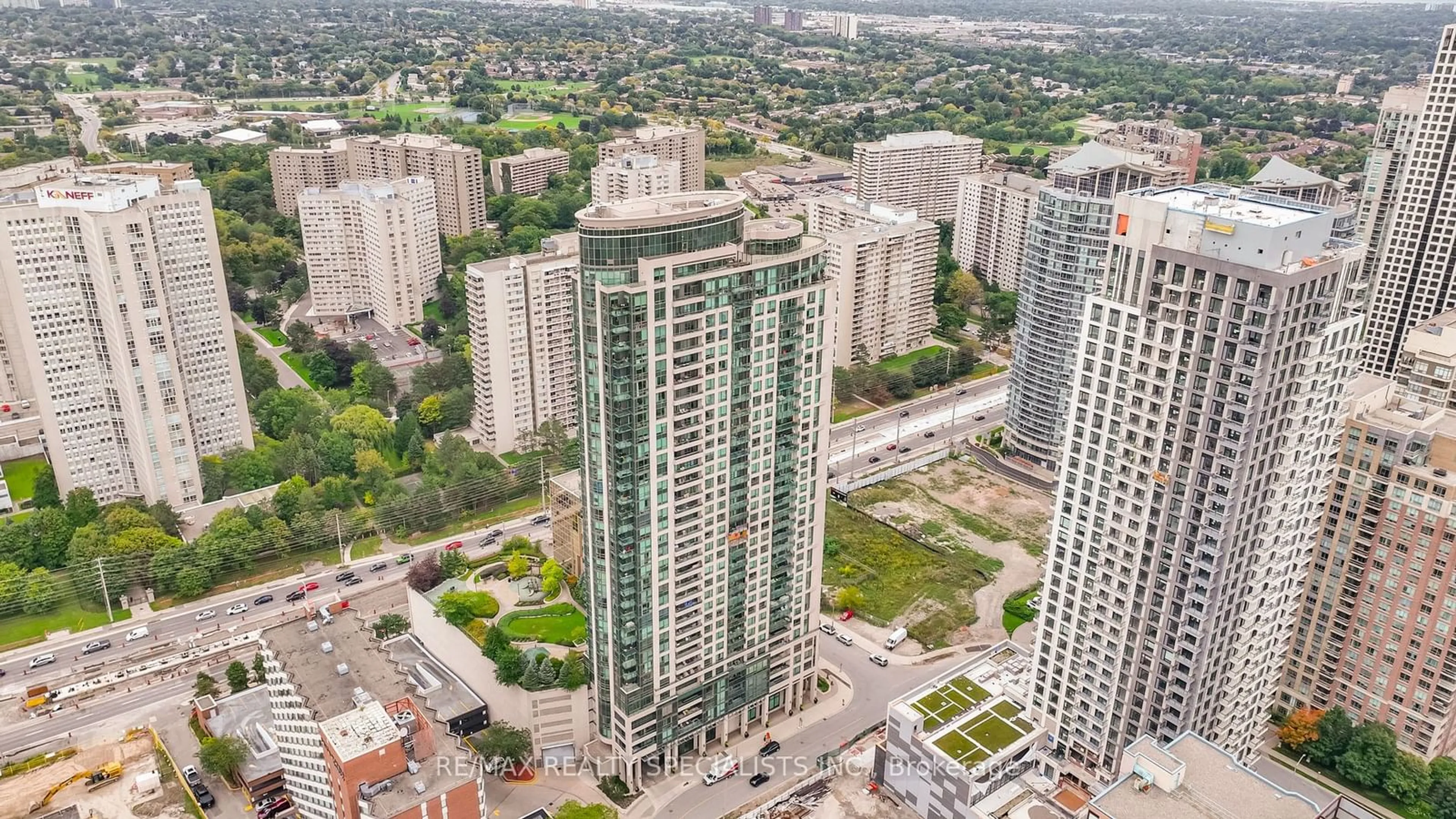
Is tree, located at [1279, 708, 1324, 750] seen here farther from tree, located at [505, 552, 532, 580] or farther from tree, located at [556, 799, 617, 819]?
tree, located at [505, 552, 532, 580]

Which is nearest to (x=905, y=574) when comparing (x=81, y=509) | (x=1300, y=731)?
(x=1300, y=731)

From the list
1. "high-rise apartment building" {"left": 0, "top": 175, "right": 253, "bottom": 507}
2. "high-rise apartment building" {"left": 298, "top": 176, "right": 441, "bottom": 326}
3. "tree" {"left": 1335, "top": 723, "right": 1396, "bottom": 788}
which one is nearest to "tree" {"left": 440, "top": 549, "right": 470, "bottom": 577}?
"high-rise apartment building" {"left": 0, "top": 175, "right": 253, "bottom": 507}

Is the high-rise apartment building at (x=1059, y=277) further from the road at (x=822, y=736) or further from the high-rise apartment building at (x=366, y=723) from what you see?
the high-rise apartment building at (x=366, y=723)

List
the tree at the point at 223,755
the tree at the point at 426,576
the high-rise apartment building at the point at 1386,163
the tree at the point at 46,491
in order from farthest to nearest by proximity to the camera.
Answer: the high-rise apartment building at the point at 1386,163
the tree at the point at 46,491
the tree at the point at 426,576
the tree at the point at 223,755

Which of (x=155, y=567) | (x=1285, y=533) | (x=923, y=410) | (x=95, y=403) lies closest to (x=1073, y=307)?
(x=923, y=410)

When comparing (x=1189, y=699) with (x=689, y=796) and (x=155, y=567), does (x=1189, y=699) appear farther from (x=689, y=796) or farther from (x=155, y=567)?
(x=155, y=567)

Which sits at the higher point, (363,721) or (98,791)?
(363,721)

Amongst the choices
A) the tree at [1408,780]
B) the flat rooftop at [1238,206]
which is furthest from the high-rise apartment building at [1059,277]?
the tree at [1408,780]
